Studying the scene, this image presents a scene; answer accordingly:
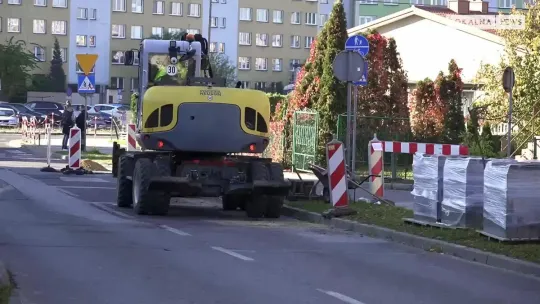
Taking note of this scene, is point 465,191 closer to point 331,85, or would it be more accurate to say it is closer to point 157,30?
point 331,85

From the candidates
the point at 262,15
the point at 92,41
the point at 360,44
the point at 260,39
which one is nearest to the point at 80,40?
the point at 92,41

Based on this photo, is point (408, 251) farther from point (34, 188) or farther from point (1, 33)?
point (1, 33)

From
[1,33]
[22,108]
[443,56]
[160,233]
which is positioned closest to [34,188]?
[160,233]

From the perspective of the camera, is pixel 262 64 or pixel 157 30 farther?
pixel 262 64

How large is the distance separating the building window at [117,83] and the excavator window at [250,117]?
77.4 meters

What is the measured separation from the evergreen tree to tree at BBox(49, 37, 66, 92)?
211 feet

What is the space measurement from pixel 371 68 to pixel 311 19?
231ft

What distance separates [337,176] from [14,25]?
7904cm

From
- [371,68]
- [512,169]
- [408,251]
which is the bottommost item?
[408,251]

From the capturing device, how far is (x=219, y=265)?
11648 mm

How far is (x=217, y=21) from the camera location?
3757 inches

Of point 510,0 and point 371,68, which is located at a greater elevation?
point 510,0

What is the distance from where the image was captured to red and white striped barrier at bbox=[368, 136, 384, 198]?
19219 mm

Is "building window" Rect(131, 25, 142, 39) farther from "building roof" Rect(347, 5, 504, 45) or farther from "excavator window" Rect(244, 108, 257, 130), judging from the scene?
"excavator window" Rect(244, 108, 257, 130)
